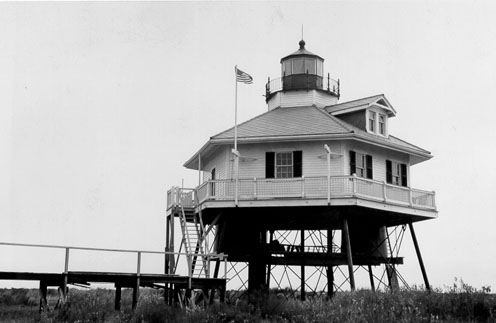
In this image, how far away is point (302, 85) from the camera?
43.7m

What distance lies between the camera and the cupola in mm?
42938

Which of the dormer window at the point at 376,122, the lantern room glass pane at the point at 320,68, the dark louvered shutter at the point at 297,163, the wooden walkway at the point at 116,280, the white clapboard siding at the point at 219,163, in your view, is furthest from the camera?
the lantern room glass pane at the point at 320,68

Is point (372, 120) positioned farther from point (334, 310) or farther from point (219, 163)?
point (334, 310)

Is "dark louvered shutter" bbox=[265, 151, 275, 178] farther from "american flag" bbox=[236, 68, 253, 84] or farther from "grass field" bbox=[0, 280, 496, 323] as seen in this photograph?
"grass field" bbox=[0, 280, 496, 323]

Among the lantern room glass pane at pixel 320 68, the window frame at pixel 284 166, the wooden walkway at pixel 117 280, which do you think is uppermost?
the lantern room glass pane at pixel 320 68

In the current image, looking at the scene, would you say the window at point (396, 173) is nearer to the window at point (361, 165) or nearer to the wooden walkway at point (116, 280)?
the window at point (361, 165)

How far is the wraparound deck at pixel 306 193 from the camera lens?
35031 millimetres

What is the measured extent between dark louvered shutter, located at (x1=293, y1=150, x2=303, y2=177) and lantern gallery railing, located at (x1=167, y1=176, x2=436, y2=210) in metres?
1.59

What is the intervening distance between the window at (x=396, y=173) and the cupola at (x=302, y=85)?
5.48 m

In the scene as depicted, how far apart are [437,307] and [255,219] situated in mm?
13222

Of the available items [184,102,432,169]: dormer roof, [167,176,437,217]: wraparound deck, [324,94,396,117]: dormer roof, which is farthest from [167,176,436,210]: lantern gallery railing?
[324,94,396,117]: dormer roof

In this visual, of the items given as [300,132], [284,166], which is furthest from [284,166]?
[300,132]

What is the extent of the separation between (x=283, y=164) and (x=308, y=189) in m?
2.60

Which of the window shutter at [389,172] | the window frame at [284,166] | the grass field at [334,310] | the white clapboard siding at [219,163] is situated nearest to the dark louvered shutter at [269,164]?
the window frame at [284,166]
